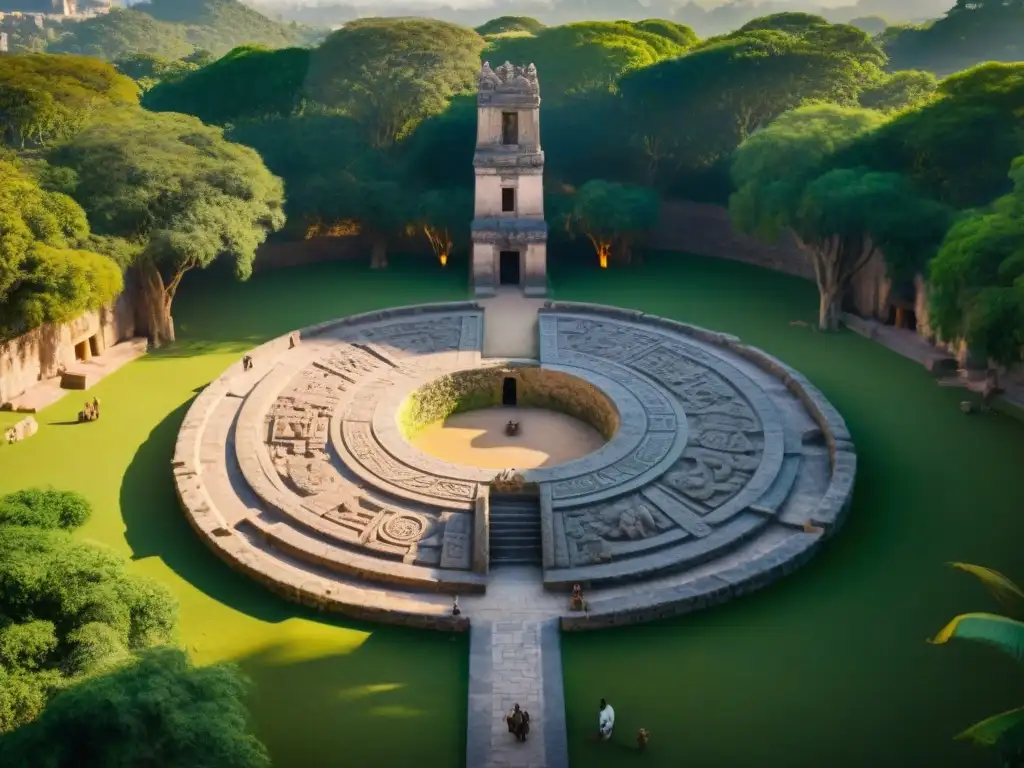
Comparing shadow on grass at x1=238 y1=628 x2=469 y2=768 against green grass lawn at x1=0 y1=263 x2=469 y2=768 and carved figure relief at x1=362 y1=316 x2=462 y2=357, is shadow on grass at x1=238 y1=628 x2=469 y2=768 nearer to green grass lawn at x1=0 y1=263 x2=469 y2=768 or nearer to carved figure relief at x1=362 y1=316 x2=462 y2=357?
green grass lawn at x1=0 y1=263 x2=469 y2=768

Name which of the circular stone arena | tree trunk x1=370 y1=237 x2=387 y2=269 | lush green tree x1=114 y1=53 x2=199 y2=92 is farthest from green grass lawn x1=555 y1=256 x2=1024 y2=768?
lush green tree x1=114 y1=53 x2=199 y2=92

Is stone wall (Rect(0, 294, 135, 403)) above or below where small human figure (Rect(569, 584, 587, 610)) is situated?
above

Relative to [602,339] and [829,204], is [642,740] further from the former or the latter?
[829,204]

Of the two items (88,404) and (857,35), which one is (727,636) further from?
(857,35)

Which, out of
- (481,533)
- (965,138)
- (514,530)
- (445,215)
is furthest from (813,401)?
(445,215)

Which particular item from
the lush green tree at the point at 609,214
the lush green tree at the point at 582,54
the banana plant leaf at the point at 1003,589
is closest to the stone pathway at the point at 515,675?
the banana plant leaf at the point at 1003,589

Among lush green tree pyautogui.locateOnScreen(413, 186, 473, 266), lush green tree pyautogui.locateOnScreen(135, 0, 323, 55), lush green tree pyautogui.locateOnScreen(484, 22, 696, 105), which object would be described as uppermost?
lush green tree pyautogui.locateOnScreen(135, 0, 323, 55)

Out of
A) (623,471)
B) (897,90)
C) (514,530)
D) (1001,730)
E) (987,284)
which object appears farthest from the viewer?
(897,90)
